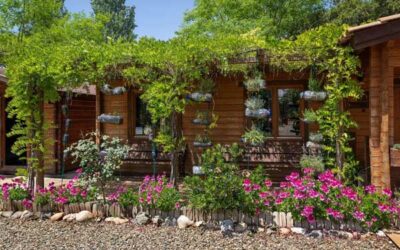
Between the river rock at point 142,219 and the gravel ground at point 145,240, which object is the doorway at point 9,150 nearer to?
the gravel ground at point 145,240

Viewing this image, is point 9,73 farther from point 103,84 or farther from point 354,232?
point 354,232

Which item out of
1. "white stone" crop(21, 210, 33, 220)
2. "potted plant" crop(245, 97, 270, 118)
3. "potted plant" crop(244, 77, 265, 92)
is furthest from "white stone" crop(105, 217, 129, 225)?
"potted plant" crop(244, 77, 265, 92)

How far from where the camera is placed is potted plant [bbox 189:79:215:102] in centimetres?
634

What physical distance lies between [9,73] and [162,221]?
3563 millimetres

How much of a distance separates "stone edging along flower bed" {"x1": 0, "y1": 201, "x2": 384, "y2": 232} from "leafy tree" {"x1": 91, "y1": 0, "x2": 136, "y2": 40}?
34683mm

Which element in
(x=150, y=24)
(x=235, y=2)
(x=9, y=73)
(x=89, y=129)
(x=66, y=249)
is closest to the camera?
(x=66, y=249)

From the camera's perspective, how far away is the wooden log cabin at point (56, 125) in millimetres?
9336

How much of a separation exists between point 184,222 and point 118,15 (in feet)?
122

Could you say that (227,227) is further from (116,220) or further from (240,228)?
(116,220)

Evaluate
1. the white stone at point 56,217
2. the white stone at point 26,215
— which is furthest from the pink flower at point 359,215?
the white stone at point 26,215

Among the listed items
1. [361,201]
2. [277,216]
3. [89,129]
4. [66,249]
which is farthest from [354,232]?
[89,129]

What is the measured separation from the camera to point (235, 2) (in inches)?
768

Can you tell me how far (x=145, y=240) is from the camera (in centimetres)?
454

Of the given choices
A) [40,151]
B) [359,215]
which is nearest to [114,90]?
[40,151]
